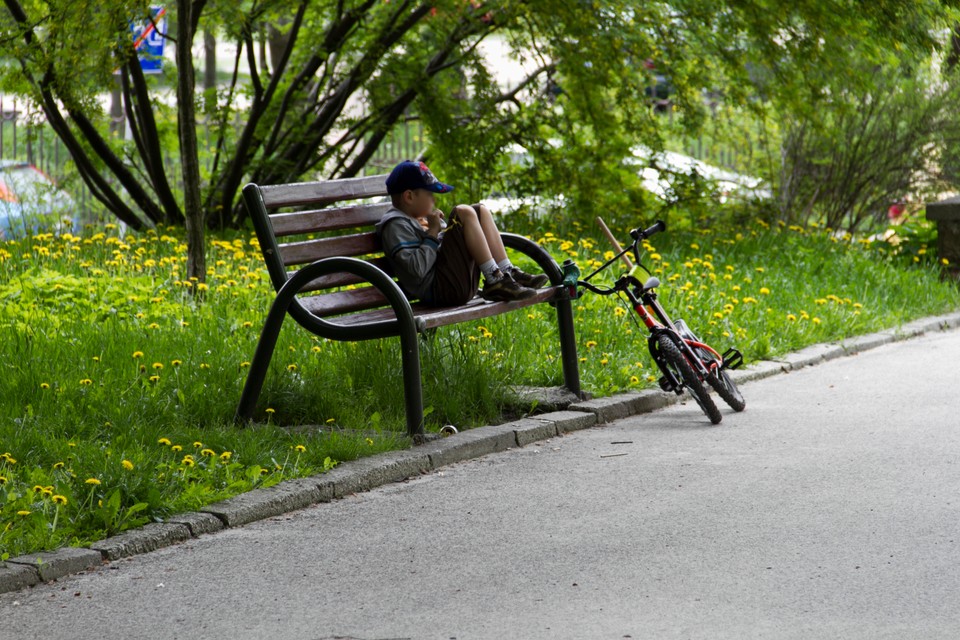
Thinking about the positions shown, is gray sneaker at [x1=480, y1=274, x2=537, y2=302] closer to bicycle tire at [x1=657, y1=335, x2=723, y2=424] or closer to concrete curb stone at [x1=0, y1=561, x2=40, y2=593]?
bicycle tire at [x1=657, y1=335, x2=723, y2=424]

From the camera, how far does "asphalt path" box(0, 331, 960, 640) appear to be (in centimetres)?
371

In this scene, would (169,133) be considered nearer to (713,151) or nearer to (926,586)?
(713,151)

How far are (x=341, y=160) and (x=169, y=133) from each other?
175 cm

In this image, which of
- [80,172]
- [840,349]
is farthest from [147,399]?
[80,172]

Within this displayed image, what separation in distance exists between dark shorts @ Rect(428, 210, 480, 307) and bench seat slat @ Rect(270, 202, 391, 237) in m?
0.63

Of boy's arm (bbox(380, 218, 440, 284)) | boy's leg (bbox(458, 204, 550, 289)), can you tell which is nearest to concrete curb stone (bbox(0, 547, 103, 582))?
boy's arm (bbox(380, 218, 440, 284))

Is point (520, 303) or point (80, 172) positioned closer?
point (520, 303)

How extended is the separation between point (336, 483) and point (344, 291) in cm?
163

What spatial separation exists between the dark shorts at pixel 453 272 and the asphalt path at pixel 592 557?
83cm

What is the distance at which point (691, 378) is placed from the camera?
6.47 m

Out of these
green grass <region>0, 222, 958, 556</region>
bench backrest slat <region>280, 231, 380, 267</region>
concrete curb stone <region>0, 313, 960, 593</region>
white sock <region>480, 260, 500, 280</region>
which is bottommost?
concrete curb stone <region>0, 313, 960, 593</region>

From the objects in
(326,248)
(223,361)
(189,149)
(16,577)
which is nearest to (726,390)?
(326,248)

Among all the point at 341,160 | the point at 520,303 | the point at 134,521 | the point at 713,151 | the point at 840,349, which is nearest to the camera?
the point at 134,521

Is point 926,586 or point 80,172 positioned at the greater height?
point 80,172
